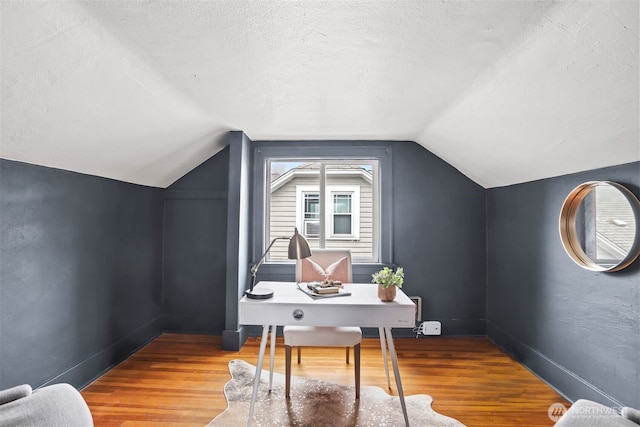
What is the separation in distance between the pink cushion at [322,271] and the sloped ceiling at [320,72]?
4.32ft

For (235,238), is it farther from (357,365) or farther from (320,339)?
(357,365)

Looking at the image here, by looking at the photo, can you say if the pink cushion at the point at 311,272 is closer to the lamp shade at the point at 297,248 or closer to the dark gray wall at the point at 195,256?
the lamp shade at the point at 297,248

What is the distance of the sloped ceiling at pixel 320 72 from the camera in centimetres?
140

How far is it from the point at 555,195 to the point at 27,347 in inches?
153

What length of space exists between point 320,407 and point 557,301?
1.99 meters

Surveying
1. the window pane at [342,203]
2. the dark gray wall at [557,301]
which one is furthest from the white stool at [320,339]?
the window pane at [342,203]

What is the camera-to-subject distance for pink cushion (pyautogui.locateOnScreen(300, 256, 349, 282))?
277 cm

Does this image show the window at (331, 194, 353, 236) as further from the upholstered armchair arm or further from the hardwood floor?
the upholstered armchair arm

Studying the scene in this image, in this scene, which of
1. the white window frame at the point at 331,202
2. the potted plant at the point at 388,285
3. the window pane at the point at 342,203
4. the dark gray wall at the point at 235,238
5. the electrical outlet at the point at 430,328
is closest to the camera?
the potted plant at the point at 388,285

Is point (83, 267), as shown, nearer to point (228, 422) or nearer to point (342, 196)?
point (228, 422)

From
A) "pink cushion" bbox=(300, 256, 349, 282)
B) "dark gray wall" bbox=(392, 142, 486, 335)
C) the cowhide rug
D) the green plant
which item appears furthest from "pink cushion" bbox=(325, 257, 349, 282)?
"dark gray wall" bbox=(392, 142, 486, 335)

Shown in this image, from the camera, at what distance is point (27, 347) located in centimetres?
200

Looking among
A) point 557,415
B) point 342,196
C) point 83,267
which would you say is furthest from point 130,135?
point 557,415

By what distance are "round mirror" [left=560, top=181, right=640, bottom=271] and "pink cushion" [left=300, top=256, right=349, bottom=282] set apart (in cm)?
169
